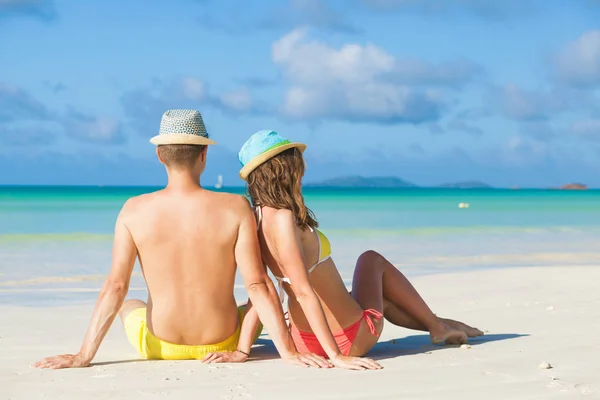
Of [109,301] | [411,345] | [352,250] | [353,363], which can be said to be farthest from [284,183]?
[352,250]

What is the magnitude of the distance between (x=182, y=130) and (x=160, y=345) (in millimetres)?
1319

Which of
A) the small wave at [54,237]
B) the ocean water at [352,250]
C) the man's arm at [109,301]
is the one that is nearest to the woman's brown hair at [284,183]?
the man's arm at [109,301]

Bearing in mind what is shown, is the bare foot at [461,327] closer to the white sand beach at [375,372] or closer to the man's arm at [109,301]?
the white sand beach at [375,372]

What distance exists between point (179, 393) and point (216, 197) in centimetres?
113

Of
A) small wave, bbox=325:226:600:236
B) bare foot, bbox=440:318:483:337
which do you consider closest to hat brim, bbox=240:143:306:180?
bare foot, bbox=440:318:483:337

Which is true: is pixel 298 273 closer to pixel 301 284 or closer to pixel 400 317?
pixel 301 284

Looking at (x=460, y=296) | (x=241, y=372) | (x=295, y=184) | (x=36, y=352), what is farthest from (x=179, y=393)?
(x=460, y=296)

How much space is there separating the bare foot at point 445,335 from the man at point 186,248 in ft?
3.53

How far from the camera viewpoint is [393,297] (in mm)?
5008

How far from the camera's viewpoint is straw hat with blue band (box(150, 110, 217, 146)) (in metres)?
4.29

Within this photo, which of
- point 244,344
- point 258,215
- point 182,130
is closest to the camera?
point 182,130

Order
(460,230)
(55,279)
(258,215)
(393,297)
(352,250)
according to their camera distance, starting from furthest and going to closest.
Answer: (460,230) < (352,250) < (55,279) < (393,297) < (258,215)

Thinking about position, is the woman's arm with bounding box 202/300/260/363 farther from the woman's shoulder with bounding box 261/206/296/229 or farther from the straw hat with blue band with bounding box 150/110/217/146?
the straw hat with blue band with bounding box 150/110/217/146

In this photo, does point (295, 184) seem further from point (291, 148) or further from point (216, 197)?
point (216, 197)
